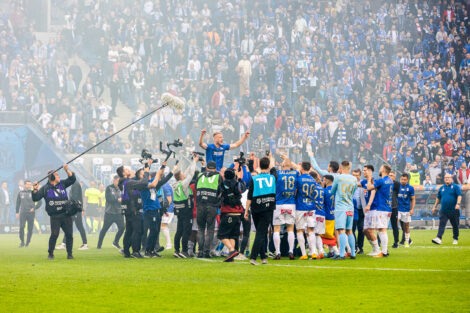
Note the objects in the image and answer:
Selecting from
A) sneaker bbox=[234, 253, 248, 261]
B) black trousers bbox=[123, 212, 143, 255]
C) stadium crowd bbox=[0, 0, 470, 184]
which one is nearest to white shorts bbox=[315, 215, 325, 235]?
sneaker bbox=[234, 253, 248, 261]

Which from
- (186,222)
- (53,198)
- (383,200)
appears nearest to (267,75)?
(383,200)

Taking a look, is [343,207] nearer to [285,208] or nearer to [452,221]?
[285,208]

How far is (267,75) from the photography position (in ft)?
118

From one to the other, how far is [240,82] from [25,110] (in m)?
9.62

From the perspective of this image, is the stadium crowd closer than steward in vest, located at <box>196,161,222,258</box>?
No

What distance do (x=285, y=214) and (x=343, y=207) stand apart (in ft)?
4.01

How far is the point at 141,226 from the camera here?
16641 millimetres

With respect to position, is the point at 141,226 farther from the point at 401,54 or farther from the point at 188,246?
the point at 401,54

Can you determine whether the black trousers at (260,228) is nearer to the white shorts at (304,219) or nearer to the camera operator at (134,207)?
the white shorts at (304,219)

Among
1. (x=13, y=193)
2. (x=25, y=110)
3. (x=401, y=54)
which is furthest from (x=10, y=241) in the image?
(x=401, y=54)

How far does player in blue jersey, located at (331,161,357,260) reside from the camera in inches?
619

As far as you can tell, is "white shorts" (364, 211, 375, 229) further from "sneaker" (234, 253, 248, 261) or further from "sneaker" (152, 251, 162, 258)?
"sneaker" (152, 251, 162, 258)

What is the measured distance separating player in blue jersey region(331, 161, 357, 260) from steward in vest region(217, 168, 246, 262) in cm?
199

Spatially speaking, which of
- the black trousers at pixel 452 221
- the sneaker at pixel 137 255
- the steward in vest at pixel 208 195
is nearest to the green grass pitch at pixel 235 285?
the sneaker at pixel 137 255
